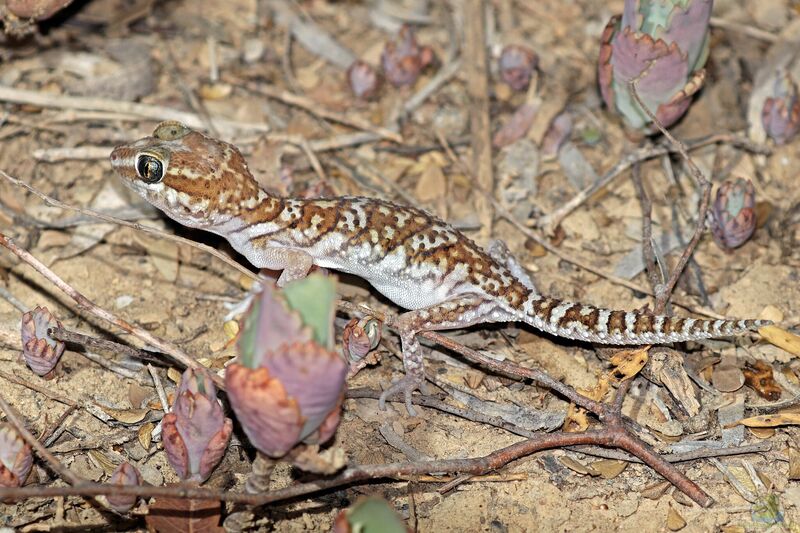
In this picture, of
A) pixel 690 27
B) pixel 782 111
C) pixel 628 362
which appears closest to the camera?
pixel 628 362

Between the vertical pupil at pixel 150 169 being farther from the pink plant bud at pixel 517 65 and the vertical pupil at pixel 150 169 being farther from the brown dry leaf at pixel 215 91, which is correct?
the pink plant bud at pixel 517 65

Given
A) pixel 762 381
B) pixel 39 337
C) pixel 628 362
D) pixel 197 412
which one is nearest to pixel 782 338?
pixel 762 381

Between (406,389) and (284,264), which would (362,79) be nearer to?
(284,264)

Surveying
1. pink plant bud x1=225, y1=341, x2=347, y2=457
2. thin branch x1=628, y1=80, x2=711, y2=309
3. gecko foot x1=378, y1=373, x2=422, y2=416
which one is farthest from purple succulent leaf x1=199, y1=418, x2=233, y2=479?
thin branch x1=628, y1=80, x2=711, y2=309

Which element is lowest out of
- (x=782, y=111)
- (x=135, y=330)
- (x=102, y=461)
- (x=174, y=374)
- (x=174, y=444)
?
(x=102, y=461)

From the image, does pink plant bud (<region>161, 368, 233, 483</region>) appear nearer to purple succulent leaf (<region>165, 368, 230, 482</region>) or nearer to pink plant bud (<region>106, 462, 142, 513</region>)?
purple succulent leaf (<region>165, 368, 230, 482</region>)

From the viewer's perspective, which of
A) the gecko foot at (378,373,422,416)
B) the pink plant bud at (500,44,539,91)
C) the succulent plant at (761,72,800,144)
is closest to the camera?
the gecko foot at (378,373,422,416)
